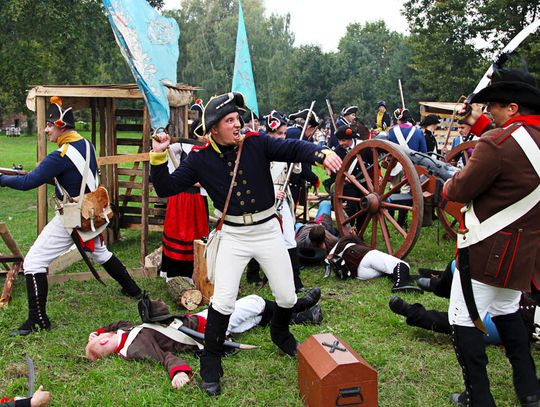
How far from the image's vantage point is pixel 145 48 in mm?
5566

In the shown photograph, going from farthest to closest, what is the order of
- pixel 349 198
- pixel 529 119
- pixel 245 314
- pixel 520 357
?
pixel 349 198 < pixel 245 314 < pixel 520 357 < pixel 529 119

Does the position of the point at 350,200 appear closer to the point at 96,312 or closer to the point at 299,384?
the point at 96,312

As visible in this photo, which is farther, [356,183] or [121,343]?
[356,183]

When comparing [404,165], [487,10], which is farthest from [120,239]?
[487,10]

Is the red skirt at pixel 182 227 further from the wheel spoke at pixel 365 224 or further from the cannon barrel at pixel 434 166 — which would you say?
the cannon barrel at pixel 434 166

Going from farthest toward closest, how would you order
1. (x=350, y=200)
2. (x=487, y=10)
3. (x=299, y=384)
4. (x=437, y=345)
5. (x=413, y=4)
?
(x=413, y=4) < (x=487, y=10) < (x=350, y=200) < (x=437, y=345) < (x=299, y=384)

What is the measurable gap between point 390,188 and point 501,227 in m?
3.43

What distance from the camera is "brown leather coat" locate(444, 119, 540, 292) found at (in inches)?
106

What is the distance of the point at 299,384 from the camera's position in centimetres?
334

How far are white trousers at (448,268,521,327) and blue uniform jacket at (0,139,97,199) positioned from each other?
119 inches

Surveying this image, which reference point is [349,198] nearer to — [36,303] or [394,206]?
[394,206]

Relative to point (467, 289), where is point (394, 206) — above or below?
below

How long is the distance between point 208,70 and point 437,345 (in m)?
40.8

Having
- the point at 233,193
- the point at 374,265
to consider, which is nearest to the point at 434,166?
the point at 374,265
